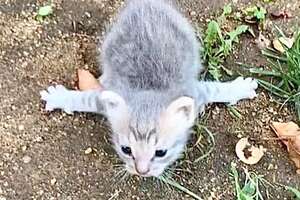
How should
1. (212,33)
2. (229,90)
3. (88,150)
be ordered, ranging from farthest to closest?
1. (212,33)
2. (229,90)
3. (88,150)

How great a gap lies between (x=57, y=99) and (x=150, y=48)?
42 cm

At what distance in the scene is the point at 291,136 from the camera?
10.6 feet

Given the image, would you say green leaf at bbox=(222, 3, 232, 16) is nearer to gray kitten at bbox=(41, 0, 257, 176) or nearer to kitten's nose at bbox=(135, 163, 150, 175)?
gray kitten at bbox=(41, 0, 257, 176)

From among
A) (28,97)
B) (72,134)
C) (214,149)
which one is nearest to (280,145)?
(214,149)

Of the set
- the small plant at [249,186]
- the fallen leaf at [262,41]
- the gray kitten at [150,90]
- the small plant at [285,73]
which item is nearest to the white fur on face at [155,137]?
the gray kitten at [150,90]

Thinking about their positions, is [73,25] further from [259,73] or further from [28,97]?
[259,73]

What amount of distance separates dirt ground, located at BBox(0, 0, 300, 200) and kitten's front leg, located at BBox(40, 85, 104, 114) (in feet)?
0.12

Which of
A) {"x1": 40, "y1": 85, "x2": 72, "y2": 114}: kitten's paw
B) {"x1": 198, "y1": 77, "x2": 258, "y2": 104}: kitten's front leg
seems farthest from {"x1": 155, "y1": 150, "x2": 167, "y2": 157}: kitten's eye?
{"x1": 40, "y1": 85, "x2": 72, "y2": 114}: kitten's paw

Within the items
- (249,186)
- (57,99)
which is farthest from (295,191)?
(57,99)

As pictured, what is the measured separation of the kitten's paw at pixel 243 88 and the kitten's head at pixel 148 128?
13.9 inches

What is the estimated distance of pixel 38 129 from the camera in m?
3.24

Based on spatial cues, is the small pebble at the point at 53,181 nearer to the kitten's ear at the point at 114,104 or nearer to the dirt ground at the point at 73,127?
the dirt ground at the point at 73,127

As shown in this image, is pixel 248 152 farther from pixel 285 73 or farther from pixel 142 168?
pixel 142 168

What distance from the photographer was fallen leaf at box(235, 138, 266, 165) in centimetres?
320
